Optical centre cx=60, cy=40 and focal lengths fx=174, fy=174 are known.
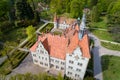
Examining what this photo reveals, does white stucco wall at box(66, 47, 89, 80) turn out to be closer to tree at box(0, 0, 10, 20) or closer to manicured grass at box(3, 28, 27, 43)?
manicured grass at box(3, 28, 27, 43)

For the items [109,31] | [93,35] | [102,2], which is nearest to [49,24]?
[93,35]

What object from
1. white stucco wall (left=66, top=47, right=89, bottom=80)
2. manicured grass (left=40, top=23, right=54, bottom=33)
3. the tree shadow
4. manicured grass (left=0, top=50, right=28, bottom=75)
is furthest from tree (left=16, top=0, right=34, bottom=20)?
white stucco wall (left=66, top=47, right=89, bottom=80)

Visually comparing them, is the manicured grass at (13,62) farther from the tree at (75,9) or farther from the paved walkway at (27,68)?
the tree at (75,9)

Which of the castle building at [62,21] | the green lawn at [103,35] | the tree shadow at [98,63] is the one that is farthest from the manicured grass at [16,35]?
the green lawn at [103,35]

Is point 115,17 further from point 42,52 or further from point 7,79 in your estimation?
point 7,79

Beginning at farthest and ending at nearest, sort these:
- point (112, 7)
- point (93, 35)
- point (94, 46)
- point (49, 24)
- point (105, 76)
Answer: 1. point (112, 7)
2. point (49, 24)
3. point (93, 35)
4. point (94, 46)
5. point (105, 76)

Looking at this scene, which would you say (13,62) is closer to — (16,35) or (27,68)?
(27,68)

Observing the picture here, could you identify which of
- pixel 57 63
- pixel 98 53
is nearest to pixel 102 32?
pixel 98 53
